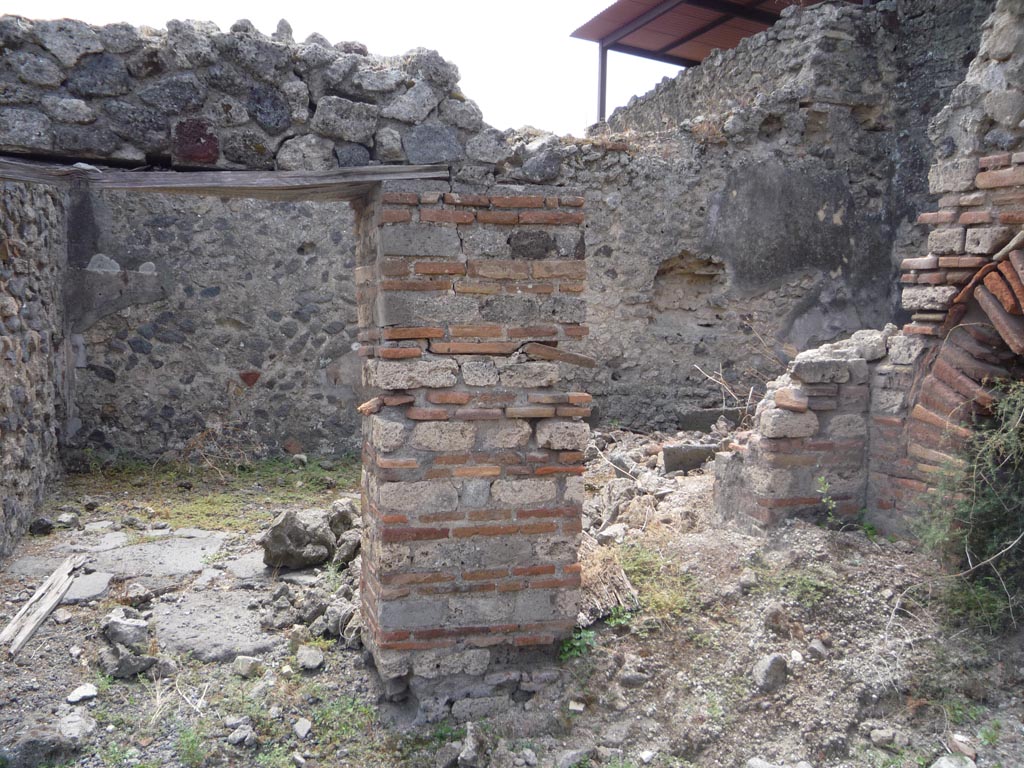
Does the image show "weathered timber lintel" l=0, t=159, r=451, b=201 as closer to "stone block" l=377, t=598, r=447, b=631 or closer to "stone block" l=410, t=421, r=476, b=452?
"stone block" l=410, t=421, r=476, b=452

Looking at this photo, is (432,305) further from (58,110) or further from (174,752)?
(174,752)

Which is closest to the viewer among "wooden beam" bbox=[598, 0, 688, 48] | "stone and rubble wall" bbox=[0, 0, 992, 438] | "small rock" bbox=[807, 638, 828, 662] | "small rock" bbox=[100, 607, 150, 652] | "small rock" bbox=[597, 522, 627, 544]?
"small rock" bbox=[807, 638, 828, 662]

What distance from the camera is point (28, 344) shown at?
236 inches

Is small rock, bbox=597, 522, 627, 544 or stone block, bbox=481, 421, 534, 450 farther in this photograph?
small rock, bbox=597, 522, 627, 544

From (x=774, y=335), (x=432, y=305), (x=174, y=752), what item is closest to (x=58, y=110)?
(x=432, y=305)

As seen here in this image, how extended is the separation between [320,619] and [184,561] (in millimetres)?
1533

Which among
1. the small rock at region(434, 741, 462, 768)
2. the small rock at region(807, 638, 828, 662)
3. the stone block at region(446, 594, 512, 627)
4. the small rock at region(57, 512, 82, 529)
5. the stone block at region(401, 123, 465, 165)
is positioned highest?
the stone block at region(401, 123, 465, 165)

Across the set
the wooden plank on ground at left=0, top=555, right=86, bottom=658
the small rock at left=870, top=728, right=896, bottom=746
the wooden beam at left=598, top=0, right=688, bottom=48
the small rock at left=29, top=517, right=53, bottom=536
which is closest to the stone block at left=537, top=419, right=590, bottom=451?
the small rock at left=870, top=728, right=896, bottom=746

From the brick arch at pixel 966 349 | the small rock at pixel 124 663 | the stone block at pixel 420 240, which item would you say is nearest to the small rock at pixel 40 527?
the small rock at pixel 124 663

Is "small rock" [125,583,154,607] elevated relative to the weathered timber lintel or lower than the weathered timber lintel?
lower

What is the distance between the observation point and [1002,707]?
3.54 meters

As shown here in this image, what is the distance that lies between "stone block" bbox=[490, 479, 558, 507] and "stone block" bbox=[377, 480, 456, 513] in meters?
0.19

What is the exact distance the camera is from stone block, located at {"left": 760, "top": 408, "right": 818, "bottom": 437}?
179 inches

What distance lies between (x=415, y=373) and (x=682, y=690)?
187cm
